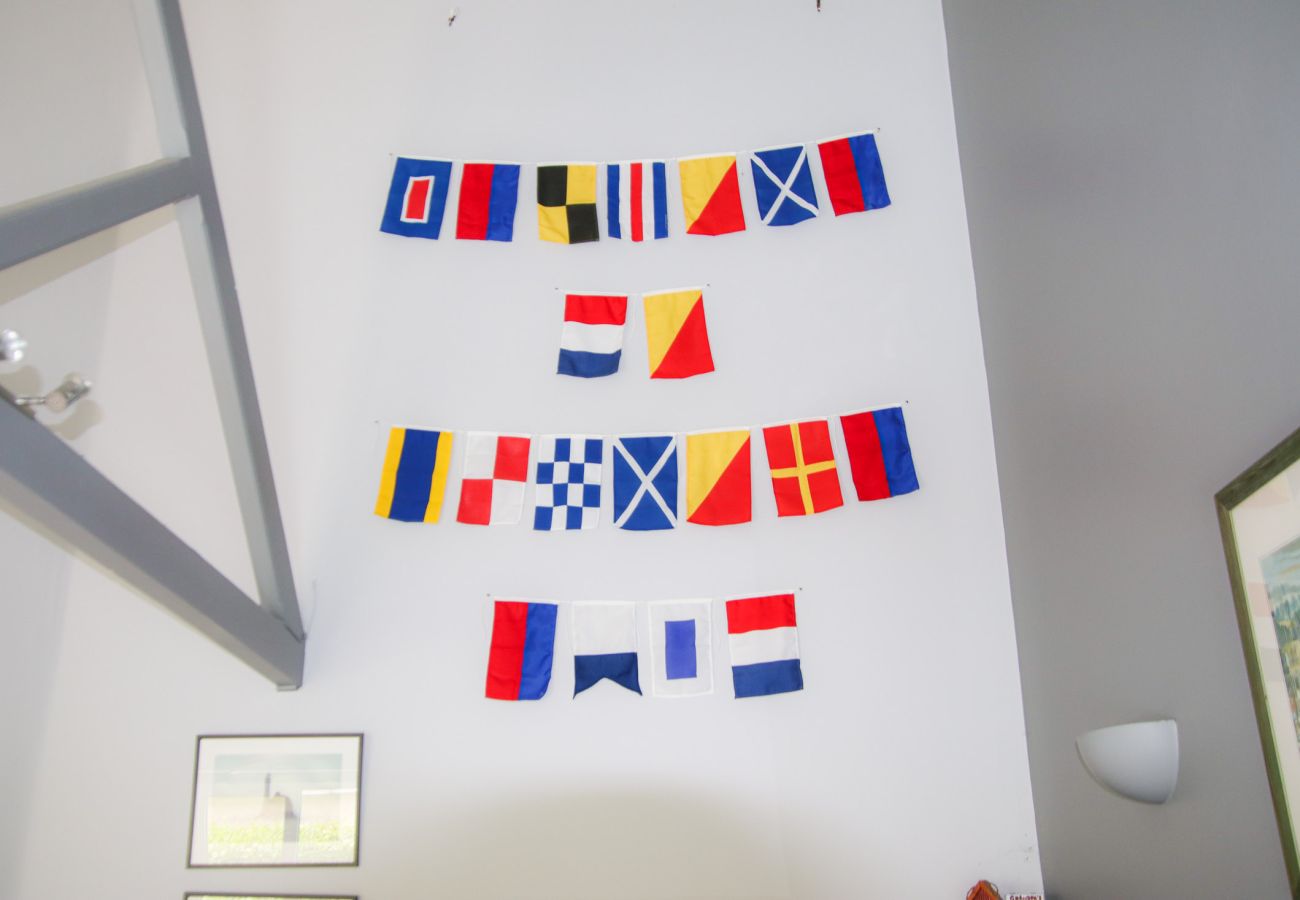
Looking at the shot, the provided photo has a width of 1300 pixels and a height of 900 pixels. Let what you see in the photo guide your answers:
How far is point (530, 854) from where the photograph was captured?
2.97 metres

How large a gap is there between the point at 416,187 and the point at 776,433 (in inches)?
59.8

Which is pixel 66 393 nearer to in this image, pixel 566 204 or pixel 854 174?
pixel 566 204

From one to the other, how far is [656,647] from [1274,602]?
182cm

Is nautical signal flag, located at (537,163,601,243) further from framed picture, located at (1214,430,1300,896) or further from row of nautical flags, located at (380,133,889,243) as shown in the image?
framed picture, located at (1214,430,1300,896)

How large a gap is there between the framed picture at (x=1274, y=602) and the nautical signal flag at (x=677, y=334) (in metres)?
1.80

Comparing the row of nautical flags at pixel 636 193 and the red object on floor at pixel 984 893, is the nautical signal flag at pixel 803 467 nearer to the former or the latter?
the row of nautical flags at pixel 636 193

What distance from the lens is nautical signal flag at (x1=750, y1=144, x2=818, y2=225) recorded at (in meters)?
3.41

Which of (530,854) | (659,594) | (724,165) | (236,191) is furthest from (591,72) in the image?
(530,854)

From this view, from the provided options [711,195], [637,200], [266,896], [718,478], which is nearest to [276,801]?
[266,896]

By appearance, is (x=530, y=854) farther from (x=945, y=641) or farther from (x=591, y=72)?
(x=591, y=72)

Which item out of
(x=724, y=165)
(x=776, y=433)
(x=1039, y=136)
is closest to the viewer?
(x=1039, y=136)

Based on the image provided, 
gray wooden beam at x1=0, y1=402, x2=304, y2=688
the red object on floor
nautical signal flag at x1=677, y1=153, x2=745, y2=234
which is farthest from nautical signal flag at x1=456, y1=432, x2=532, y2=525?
the red object on floor

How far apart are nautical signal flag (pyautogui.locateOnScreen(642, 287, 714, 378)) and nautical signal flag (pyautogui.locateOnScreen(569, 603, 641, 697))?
79 centimetres

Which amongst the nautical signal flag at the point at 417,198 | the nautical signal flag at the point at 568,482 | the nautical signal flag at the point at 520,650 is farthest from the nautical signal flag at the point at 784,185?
the nautical signal flag at the point at 520,650
